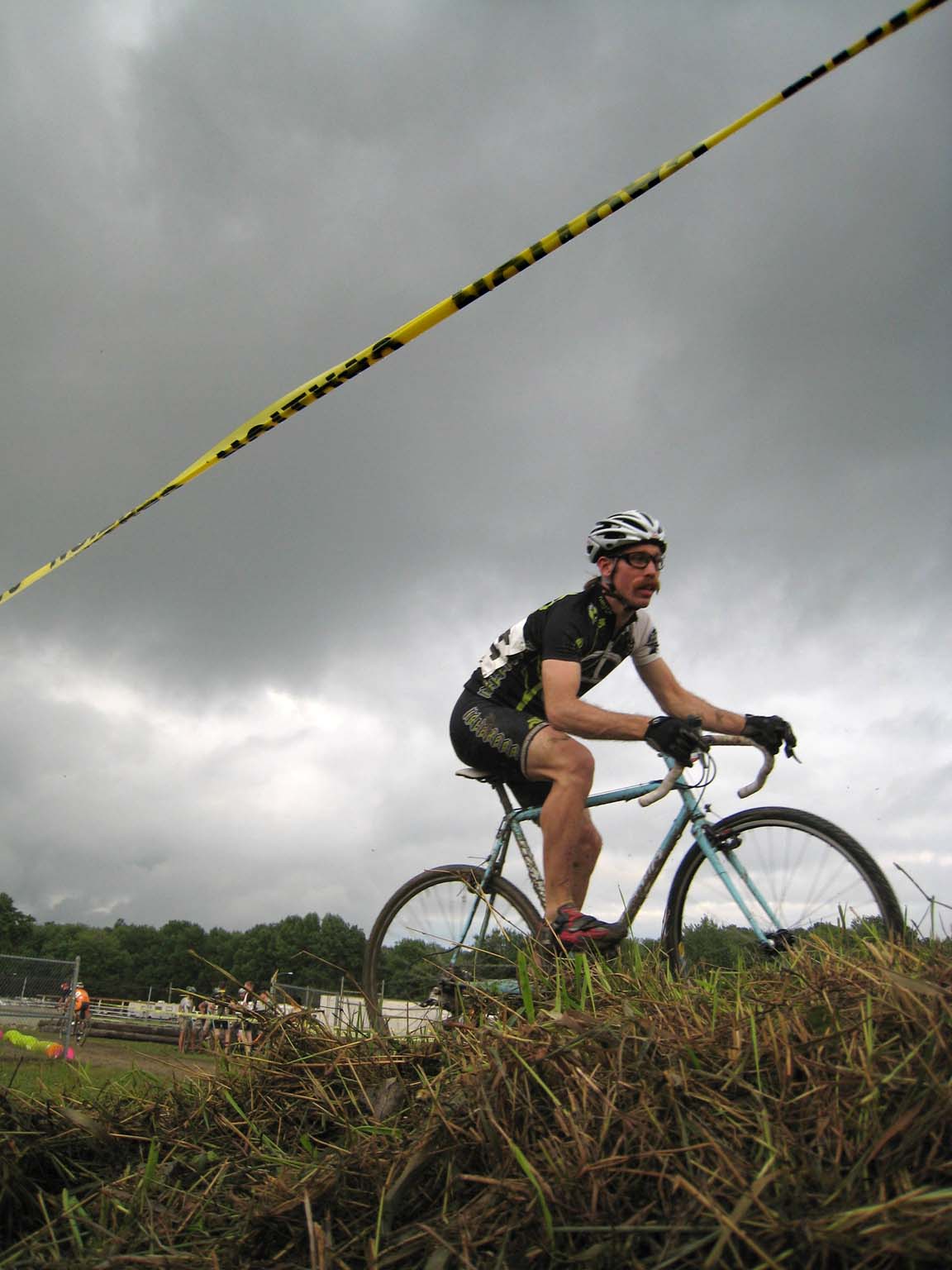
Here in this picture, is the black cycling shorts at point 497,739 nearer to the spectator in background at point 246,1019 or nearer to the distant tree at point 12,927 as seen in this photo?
the spectator in background at point 246,1019

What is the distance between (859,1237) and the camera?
102cm

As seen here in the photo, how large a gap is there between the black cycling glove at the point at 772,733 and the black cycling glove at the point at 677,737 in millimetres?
379

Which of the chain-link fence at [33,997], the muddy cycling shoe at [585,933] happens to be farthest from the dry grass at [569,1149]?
the chain-link fence at [33,997]

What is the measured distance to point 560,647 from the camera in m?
4.52

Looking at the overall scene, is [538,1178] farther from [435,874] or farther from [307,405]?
[435,874]

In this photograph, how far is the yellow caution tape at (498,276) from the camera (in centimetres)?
303

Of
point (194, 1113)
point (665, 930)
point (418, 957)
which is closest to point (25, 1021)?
point (418, 957)

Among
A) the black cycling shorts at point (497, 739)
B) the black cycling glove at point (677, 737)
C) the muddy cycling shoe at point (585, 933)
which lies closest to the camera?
the muddy cycling shoe at point (585, 933)

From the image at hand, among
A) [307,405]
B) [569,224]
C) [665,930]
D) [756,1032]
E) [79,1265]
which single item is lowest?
[79,1265]

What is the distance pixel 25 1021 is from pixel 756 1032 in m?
21.2

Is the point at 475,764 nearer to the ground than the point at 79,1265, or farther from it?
farther from it

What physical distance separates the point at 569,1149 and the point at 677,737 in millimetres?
3020

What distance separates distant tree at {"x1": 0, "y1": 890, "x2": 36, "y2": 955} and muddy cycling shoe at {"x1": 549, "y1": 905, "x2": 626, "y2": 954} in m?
108

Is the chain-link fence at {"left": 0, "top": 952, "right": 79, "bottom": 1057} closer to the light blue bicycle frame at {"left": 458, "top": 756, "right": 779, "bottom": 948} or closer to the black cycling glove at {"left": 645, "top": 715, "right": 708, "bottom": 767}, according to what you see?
the light blue bicycle frame at {"left": 458, "top": 756, "right": 779, "bottom": 948}
